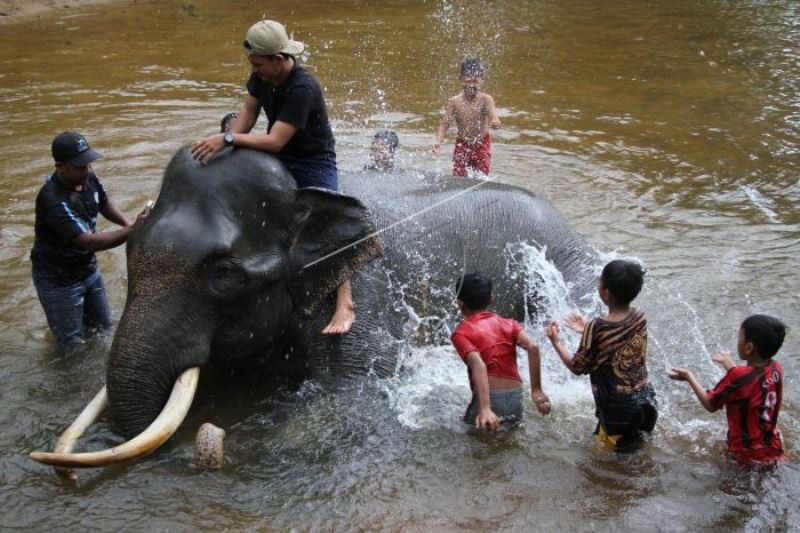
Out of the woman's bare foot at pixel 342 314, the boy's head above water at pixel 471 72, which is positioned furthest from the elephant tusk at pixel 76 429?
the boy's head above water at pixel 471 72

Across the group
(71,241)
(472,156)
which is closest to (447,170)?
(472,156)

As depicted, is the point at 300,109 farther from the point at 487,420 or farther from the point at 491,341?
the point at 487,420

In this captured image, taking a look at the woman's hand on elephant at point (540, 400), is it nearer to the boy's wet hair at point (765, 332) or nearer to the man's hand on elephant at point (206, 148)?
the boy's wet hair at point (765, 332)

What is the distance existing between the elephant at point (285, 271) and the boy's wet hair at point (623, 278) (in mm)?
1243

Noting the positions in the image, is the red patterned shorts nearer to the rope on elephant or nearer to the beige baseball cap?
the rope on elephant

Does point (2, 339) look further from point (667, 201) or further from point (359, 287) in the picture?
point (667, 201)

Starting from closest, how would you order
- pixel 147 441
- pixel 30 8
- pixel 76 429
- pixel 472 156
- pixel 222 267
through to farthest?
pixel 147 441
pixel 76 429
pixel 222 267
pixel 472 156
pixel 30 8

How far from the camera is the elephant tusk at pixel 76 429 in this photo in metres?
3.90

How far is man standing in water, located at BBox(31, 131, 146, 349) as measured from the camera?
16.7 feet

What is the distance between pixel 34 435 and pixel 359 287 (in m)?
1.91

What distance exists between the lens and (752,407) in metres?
4.31

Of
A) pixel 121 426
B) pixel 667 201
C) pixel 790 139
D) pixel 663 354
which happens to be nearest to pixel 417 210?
pixel 663 354

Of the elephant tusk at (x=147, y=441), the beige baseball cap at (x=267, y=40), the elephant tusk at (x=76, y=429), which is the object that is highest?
the beige baseball cap at (x=267, y=40)

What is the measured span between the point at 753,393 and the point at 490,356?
1.28 metres
